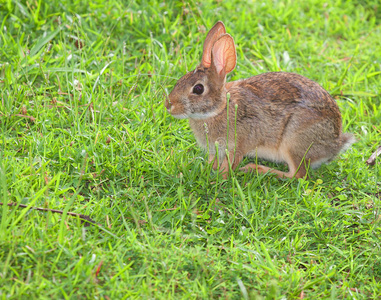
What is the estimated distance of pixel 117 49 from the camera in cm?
545

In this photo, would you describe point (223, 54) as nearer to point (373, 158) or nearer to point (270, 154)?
point (270, 154)

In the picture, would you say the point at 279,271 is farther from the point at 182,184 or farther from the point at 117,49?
the point at 117,49

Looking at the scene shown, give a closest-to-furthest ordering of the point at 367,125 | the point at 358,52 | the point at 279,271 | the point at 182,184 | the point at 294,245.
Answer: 1. the point at 279,271
2. the point at 294,245
3. the point at 182,184
4. the point at 367,125
5. the point at 358,52

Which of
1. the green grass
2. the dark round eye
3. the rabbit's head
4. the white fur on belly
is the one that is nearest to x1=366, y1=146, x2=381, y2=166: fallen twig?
the green grass

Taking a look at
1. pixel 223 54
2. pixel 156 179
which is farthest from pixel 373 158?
pixel 156 179

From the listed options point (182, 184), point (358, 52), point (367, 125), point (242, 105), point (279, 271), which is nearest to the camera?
point (279, 271)

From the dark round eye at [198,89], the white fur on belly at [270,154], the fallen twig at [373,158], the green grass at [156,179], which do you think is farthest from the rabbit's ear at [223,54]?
the fallen twig at [373,158]

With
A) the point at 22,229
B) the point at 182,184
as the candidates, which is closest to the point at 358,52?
the point at 182,184

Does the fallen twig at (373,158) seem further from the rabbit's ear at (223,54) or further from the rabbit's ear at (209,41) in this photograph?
the rabbit's ear at (209,41)

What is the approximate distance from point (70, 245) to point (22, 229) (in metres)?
0.32

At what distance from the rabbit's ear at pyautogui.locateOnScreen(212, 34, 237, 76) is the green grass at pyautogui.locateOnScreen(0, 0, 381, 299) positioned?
2.31ft

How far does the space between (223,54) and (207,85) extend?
314 mm

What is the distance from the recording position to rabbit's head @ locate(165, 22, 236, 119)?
4164 millimetres

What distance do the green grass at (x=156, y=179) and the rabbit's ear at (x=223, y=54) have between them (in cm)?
70
